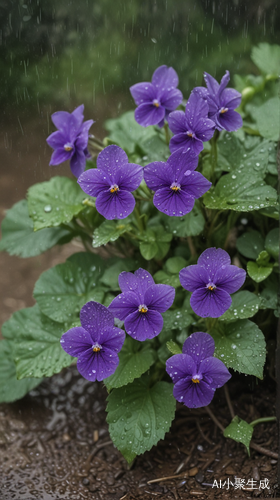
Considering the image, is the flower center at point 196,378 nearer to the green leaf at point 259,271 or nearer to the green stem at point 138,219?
the green leaf at point 259,271

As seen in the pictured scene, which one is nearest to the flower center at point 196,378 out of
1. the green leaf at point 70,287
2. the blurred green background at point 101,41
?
the green leaf at point 70,287

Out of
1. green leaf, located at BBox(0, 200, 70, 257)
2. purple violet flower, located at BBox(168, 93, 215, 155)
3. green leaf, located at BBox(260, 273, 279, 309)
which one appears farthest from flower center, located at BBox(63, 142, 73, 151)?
green leaf, located at BBox(260, 273, 279, 309)

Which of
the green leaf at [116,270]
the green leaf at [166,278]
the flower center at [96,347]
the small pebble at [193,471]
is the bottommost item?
the small pebble at [193,471]

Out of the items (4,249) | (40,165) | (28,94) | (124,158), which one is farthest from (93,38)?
(124,158)

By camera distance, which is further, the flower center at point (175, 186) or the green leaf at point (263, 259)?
the green leaf at point (263, 259)

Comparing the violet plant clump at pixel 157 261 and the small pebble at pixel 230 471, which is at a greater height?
the violet plant clump at pixel 157 261

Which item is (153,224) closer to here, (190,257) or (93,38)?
(190,257)
